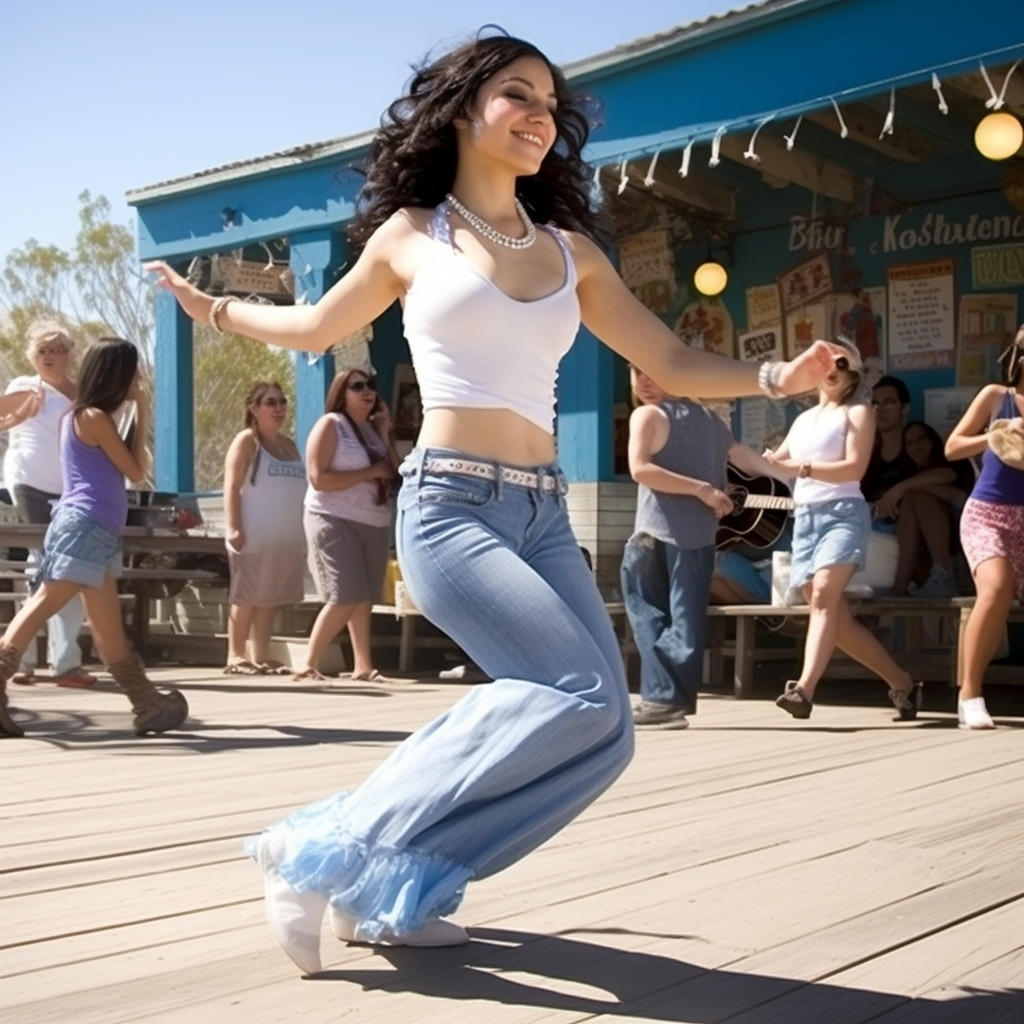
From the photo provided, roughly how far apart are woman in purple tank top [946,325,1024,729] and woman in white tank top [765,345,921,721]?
0.47m

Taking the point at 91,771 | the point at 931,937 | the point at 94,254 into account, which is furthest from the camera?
the point at 94,254

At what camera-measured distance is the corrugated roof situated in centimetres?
1052

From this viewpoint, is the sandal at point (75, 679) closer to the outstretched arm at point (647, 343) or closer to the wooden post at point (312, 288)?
the wooden post at point (312, 288)

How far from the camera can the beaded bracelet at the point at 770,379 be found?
12.3ft

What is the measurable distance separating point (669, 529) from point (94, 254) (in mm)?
45347

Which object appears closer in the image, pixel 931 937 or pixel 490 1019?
pixel 490 1019

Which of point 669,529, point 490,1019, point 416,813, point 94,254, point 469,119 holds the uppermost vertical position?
point 94,254

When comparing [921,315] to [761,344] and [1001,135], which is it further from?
[1001,135]

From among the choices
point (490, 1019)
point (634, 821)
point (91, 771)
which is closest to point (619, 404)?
point (91, 771)

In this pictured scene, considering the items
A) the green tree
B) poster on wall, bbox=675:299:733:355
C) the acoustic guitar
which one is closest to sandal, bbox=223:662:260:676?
the acoustic guitar

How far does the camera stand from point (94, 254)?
51438 mm

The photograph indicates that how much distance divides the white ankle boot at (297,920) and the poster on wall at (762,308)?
31.9ft

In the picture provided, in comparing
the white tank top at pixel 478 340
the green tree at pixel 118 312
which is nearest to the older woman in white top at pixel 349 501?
the white tank top at pixel 478 340

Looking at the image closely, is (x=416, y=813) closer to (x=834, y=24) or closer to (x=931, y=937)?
(x=931, y=937)
